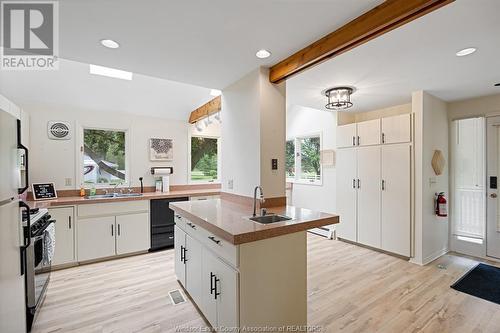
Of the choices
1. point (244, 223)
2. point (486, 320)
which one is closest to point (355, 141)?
point (486, 320)

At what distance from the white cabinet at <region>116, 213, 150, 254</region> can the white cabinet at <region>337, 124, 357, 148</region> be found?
11.7 ft

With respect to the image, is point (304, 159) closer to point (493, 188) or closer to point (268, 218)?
point (493, 188)

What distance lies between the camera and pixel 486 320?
212 centimetres

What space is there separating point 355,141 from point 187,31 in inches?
130

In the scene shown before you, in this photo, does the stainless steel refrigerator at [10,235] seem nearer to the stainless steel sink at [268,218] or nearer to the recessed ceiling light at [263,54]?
the stainless steel sink at [268,218]

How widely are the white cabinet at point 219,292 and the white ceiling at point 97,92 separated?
3.01 m

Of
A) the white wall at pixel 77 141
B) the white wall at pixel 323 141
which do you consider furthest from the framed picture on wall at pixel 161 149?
the white wall at pixel 323 141

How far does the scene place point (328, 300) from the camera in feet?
8.01

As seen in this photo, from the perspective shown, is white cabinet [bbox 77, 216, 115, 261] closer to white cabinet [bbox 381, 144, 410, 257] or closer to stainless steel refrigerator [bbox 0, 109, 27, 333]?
stainless steel refrigerator [bbox 0, 109, 27, 333]

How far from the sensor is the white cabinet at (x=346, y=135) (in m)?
4.17

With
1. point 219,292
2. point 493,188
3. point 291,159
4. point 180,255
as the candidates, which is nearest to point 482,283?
point 493,188

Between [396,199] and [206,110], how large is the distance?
11.1ft

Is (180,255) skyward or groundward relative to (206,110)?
groundward

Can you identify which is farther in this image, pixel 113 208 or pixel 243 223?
pixel 113 208
